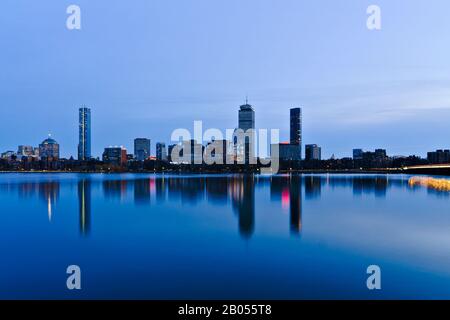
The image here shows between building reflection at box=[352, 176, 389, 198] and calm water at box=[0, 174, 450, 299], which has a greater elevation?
calm water at box=[0, 174, 450, 299]

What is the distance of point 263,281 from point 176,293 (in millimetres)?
2733

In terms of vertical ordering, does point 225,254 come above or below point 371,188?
above

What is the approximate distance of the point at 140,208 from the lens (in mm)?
29891

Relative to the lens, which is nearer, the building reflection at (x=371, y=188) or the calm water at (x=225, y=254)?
the calm water at (x=225, y=254)

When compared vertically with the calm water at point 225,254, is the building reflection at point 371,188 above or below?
below

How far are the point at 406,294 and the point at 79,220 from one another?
65.8 ft

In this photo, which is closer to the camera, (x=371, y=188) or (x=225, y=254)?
(x=225, y=254)

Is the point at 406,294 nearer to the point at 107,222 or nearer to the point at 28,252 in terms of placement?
the point at 28,252

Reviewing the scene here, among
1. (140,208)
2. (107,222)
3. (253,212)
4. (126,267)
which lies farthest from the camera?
(140,208)

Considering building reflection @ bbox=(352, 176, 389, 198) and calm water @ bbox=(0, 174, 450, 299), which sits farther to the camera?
building reflection @ bbox=(352, 176, 389, 198)
